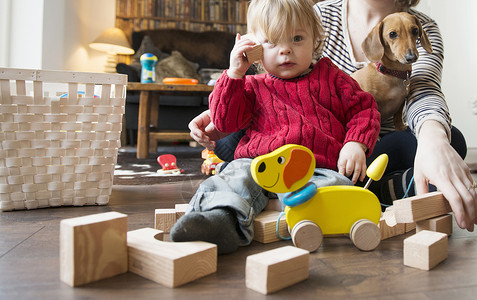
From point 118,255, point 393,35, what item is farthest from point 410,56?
point 118,255

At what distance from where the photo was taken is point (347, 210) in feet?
2.31

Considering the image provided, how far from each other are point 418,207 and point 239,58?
1.39 feet

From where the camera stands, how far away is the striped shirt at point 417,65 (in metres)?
0.89

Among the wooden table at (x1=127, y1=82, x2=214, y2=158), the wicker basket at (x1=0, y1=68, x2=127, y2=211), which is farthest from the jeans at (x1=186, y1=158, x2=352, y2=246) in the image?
the wooden table at (x1=127, y1=82, x2=214, y2=158)

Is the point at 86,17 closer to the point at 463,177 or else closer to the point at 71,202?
the point at 71,202

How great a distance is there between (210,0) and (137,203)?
4.01m

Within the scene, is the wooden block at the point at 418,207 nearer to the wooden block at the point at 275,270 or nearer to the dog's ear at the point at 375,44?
the wooden block at the point at 275,270

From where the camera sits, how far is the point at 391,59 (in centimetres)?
95

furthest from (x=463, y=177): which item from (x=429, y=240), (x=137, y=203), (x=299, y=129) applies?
(x=137, y=203)

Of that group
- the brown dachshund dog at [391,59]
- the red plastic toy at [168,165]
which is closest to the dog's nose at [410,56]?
the brown dachshund dog at [391,59]

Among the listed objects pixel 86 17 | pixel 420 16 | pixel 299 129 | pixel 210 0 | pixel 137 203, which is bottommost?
pixel 137 203

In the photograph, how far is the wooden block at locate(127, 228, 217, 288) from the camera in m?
0.54

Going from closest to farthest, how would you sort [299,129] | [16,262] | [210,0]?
1. [16,262]
2. [299,129]
3. [210,0]

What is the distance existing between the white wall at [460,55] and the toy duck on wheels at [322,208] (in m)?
3.14
